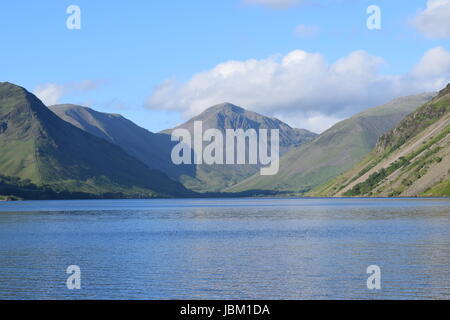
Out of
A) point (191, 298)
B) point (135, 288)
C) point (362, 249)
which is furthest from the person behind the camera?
point (362, 249)

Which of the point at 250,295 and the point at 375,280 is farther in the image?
the point at 375,280
